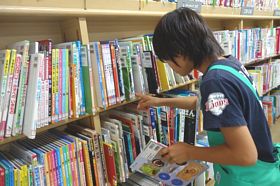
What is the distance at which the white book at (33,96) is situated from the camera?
2.98 feet

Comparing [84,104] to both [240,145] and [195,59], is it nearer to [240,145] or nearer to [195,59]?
[195,59]

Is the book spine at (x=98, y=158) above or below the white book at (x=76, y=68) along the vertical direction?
below

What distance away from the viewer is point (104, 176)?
1.21m

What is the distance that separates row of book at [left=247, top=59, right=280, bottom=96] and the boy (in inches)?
65.1

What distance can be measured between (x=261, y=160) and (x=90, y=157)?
679 mm

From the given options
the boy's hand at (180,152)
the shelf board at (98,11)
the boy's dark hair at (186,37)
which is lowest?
the boy's hand at (180,152)

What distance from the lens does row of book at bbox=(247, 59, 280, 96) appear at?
2573mm

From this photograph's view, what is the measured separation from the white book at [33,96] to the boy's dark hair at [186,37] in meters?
0.42

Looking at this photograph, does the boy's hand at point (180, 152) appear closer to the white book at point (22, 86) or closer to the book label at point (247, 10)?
the white book at point (22, 86)

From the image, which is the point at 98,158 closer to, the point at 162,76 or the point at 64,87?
the point at 64,87

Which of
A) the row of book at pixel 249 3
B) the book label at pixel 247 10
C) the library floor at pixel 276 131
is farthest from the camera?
the library floor at pixel 276 131

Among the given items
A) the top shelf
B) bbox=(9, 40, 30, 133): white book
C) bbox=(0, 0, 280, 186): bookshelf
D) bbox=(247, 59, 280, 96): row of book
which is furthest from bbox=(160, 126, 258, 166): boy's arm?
bbox=(247, 59, 280, 96): row of book

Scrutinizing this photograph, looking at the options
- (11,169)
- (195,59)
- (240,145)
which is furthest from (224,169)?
(11,169)

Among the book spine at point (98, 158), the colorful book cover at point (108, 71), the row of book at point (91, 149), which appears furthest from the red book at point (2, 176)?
the colorful book cover at point (108, 71)
